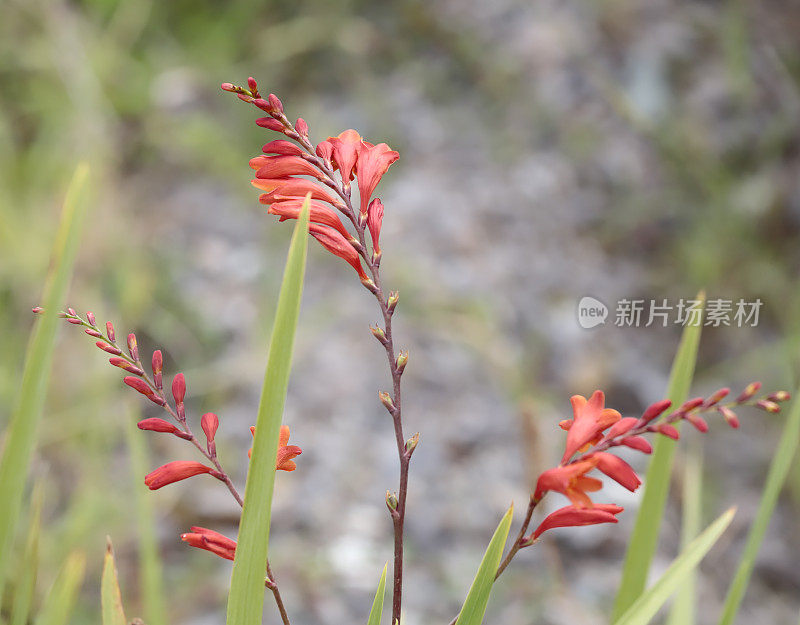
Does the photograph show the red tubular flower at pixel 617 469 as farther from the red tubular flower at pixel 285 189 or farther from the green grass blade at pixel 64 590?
the green grass blade at pixel 64 590

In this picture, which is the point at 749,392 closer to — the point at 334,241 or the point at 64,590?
the point at 334,241

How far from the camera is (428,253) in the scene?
1.35 meters

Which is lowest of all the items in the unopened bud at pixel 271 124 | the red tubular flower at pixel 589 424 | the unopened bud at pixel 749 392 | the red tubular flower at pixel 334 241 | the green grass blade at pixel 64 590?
the green grass blade at pixel 64 590

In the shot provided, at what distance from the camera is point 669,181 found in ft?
4.87

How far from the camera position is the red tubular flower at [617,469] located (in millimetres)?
232

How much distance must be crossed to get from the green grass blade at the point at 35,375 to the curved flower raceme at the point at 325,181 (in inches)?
2.9

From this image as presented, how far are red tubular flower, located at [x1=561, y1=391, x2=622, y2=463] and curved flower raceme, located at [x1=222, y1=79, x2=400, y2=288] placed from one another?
0.09 metres

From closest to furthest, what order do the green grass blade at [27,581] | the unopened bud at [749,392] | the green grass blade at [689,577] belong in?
the unopened bud at [749,392] → the green grass blade at [27,581] → the green grass blade at [689,577]

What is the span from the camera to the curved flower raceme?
256 mm

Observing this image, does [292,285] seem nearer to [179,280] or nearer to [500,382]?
[500,382]

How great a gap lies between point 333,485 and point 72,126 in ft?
2.81

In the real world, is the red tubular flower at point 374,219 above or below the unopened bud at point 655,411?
above

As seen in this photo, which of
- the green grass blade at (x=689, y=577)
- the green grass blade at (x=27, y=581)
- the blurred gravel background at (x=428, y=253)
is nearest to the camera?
the green grass blade at (x=27, y=581)

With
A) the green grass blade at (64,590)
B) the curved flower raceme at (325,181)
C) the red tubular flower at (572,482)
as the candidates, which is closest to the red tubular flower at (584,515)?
the red tubular flower at (572,482)
